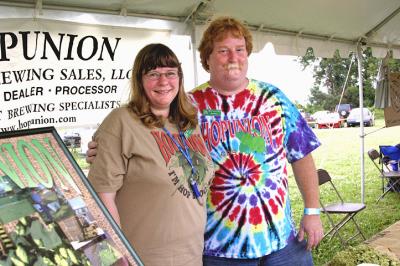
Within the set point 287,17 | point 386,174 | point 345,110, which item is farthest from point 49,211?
point 345,110

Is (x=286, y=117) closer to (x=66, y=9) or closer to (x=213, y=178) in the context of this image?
(x=213, y=178)

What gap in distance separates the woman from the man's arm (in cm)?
60

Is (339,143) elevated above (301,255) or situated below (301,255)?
below

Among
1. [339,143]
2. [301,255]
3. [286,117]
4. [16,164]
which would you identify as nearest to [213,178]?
[286,117]

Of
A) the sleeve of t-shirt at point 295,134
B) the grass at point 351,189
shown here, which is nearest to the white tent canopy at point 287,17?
the grass at point 351,189

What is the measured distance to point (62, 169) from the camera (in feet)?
3.01

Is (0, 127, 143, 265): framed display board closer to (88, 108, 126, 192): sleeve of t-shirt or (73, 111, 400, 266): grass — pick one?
(88, 108, 126, 192): sleeve of t-shirt

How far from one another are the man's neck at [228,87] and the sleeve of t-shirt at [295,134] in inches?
6.9

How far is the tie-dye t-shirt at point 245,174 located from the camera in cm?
171

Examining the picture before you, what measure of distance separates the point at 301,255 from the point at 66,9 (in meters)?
2.19

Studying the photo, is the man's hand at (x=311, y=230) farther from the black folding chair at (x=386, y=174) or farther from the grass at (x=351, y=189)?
the black folding chair at (x=386, y=174)

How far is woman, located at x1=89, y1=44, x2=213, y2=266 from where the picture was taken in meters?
1.37

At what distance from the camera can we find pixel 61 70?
2982mm

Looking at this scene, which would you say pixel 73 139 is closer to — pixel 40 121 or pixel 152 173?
pixel 40 121
